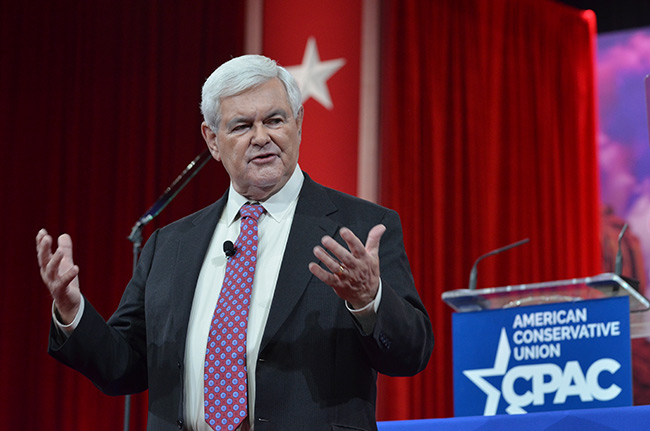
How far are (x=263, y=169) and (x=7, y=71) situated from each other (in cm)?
388

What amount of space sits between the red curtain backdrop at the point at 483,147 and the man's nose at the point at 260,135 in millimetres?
4062

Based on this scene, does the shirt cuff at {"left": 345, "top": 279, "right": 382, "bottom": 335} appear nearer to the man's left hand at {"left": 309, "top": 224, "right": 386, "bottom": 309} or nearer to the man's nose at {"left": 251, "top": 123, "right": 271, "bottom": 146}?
the man's left hand at {"left": 309, "top": 224, "right": 386, "bottom": 309}

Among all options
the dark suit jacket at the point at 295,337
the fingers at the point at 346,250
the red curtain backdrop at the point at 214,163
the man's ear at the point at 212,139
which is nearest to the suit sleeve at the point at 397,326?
the dark suit jacket at the point at 295,337

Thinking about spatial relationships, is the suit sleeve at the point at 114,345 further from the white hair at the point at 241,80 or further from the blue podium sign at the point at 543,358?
the blue podium sign at the point at 543,358

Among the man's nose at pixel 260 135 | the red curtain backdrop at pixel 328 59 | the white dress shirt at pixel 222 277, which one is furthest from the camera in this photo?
the red curtain backdrop at pixel 328 59

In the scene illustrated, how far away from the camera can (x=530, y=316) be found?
3.00m

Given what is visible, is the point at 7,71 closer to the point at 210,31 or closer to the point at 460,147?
the point at 210,31

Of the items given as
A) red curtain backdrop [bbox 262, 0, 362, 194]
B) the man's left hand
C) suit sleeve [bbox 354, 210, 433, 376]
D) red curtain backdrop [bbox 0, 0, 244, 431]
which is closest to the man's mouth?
suit sleeve [bbox 354, 210, 433, 376]

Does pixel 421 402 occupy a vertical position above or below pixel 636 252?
below

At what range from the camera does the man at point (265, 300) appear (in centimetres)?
162

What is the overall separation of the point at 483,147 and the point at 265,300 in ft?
16.8

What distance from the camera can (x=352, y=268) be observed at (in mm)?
1508

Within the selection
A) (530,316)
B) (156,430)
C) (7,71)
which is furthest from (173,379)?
(7,71)

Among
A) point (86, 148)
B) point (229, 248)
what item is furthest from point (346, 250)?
point (86, 148)
